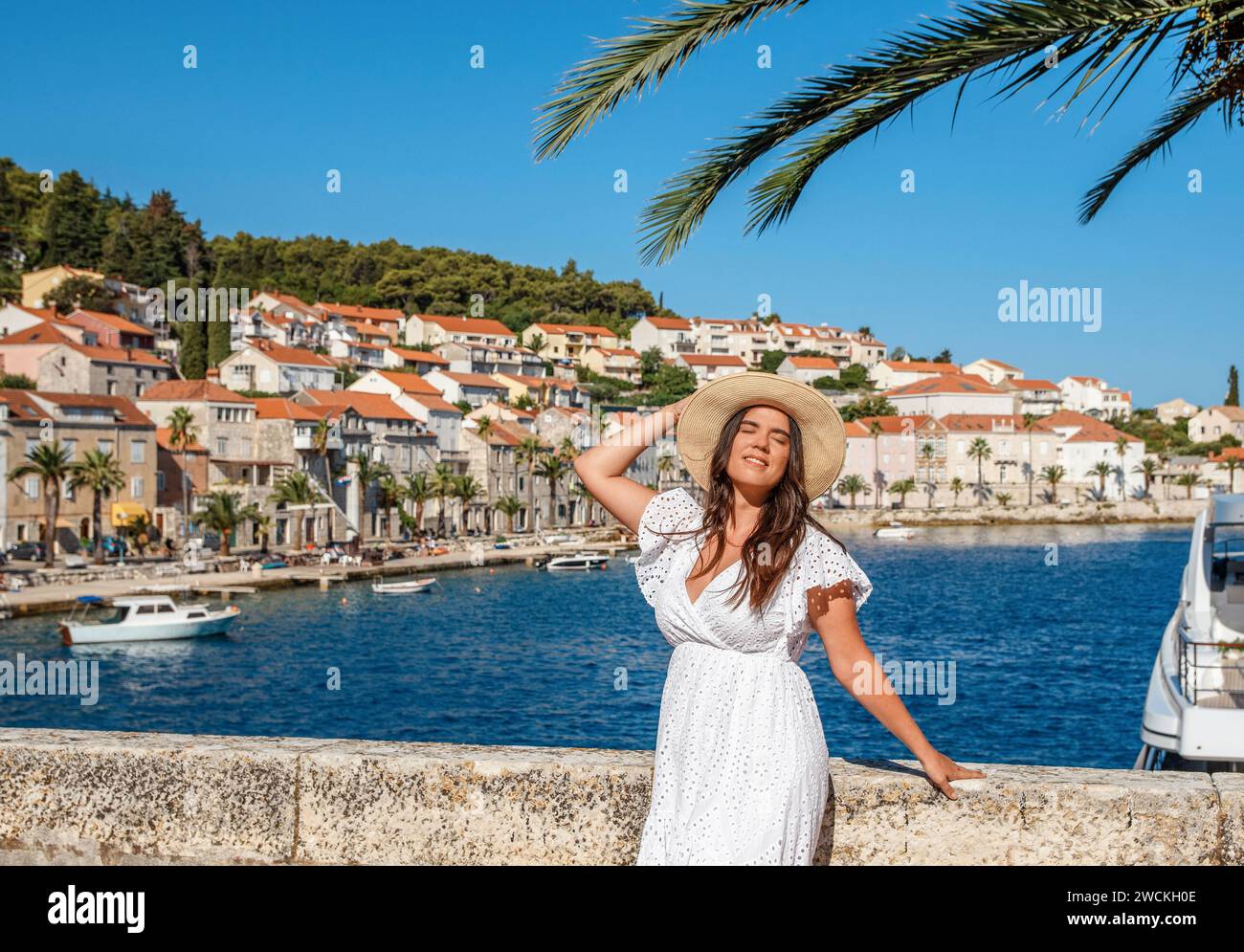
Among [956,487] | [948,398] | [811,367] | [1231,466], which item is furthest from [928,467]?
[1231,466]

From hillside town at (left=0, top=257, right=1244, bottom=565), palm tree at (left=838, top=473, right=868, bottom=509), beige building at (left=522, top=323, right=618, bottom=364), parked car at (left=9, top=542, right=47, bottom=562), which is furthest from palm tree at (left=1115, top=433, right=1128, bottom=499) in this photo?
parked car at (left=9, top=542, right=47, bottom=562)

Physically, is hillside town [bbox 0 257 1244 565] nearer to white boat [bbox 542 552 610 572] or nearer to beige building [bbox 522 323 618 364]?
beige building [bbox 522 323 618 364]

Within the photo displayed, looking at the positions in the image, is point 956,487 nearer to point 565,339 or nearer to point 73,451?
point 565,339

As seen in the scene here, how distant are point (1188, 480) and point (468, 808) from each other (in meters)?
170

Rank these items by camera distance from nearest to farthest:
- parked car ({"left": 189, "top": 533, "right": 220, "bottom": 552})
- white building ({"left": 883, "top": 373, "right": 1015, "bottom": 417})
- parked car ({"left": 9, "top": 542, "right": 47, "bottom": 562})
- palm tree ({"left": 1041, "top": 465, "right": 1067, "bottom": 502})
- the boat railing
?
the boat railing, parked car ({"left": 9, "top": 542, "right": 47, "bottom": 562}), parked car ({"left": 189, "top": 533, "right": 220, "bottom": 552}), palm tree ({"left": 1041, "top": 465, "right": 1067, "bottom": 502}), white building ({"left": 883, "top": 373, "right": 1015, "bottom": 417})

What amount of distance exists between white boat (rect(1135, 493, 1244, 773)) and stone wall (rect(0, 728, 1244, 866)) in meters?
6.32

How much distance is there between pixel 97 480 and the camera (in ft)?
228

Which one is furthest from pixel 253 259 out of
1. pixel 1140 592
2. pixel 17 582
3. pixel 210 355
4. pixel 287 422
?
pixel 1140 592

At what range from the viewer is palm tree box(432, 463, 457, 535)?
97.4 meters

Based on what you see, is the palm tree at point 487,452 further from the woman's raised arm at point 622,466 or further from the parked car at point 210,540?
the woman's raised arm at point 622,466

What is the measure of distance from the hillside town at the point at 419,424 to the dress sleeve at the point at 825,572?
9.28m

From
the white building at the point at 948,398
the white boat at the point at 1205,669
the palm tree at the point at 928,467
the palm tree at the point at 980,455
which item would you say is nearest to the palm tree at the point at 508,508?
the palm tree at the point at 928,467

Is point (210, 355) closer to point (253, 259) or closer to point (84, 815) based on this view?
point (253, 259)
